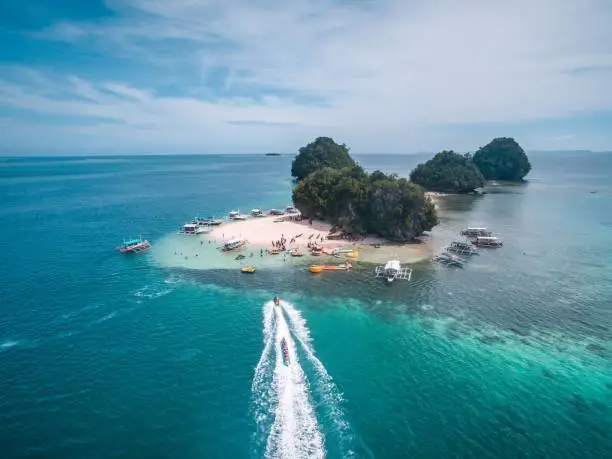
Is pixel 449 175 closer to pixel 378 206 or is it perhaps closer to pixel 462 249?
pixel 378 206

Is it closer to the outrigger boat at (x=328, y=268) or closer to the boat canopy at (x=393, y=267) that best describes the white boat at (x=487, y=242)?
the boat canopy at (x=393, y=267)

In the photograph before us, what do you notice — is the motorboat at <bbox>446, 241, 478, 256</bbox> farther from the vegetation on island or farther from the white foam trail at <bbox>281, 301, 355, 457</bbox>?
the white foam trail at <bbox>281, 301, 355, 457</bbox>

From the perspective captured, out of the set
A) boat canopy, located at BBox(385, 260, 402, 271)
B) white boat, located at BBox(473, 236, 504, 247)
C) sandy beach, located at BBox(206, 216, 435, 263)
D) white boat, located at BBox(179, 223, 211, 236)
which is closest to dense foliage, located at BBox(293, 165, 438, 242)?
sandy beach, located at BBox(206, 216, 435, 263)

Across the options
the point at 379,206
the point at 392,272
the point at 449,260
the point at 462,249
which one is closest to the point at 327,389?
the point at 392,272

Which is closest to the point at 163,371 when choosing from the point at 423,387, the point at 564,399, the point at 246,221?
the point at 423,387

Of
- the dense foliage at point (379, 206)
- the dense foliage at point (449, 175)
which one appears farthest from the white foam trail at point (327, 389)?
the dense foliage at point (449, 175)

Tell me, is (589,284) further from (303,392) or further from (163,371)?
(163,371)
